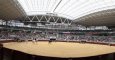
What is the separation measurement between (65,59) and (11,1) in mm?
29366

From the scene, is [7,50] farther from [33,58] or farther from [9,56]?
[33,58]

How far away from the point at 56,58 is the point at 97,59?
13.0 feet

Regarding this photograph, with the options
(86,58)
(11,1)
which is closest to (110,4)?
(11,1)

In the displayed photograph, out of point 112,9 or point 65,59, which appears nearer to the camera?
point 65,59

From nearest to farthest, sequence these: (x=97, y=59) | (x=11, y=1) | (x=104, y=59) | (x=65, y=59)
Result: (x=65, y=59), (x=97, y=59), (x=104, y=59), (x=11, y=1)

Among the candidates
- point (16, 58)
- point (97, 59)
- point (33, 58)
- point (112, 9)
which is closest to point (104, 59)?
point (97, 59)

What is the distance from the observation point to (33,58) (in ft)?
49.3

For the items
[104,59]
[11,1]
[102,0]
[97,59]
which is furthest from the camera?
Result: [102,0]

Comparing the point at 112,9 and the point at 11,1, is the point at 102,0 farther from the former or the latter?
the point at 11,1

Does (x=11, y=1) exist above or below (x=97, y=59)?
above

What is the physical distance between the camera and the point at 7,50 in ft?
58.4

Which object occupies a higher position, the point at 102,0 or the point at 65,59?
the point at 102,0

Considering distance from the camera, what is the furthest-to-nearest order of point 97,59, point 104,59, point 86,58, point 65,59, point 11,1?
1. point 11,1
2. point 104,59
3. point 97,59
4. point 86,58
5. point 65,59

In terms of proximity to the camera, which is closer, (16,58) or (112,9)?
(16,58)
